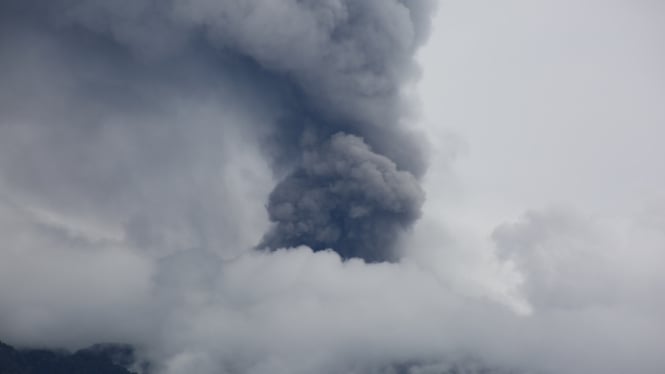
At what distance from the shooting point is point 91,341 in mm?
170250

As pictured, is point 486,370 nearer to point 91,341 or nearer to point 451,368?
point 451,368

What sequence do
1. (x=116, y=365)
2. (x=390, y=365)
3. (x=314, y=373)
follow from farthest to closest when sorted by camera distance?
(x=116, y=365) < (x=390, y=365) < (x=314, y=373)

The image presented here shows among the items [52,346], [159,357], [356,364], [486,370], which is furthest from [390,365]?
[52,346]

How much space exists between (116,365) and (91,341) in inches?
764

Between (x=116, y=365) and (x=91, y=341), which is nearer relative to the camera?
(x=116, y=365)

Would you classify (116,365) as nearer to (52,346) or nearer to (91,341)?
(91,341)

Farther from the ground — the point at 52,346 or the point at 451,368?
the point at 52,346

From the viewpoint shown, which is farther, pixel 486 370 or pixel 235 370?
pixel 486 370

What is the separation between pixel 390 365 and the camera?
474 ft

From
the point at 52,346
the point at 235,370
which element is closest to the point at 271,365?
Answer: the point at 235,370

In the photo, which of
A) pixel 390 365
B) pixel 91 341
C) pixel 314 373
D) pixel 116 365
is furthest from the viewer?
pixel 91 341

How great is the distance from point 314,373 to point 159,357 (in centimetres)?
4244

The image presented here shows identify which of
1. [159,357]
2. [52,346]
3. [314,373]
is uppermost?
[52,346]

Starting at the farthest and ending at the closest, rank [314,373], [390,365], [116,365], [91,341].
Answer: [91,341]
[116,365]
[390,365]
[314,373]
